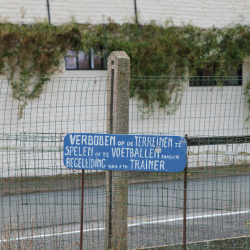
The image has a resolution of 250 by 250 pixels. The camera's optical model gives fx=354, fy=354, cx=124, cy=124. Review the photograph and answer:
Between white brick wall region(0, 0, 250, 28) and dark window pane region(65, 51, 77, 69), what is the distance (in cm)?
95

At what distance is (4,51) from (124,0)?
3.91m

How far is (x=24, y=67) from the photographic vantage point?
32.3 feet

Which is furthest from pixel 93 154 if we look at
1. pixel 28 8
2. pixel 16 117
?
pixel 28 8

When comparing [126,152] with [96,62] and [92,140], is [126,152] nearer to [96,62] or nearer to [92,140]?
[92,140]

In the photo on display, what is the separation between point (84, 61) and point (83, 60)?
0.04 meters

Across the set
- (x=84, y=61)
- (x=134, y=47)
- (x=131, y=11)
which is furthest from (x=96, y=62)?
(x=131, y=11)

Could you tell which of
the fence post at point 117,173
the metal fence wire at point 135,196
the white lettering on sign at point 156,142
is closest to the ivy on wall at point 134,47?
the metal fence wire at point 135,196

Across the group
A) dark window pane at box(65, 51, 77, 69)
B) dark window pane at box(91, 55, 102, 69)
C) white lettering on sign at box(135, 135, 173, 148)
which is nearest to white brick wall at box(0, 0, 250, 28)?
dark window pane at box(65, 51, 77, 69)

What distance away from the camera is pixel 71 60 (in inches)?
414

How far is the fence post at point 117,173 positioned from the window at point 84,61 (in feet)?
22.5

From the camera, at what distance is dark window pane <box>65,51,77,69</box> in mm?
10448

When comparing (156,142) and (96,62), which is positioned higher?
(96,62)

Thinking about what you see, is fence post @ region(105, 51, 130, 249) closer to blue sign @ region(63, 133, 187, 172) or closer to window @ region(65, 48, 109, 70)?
blue sign @ region(63, 133, 187, 172)

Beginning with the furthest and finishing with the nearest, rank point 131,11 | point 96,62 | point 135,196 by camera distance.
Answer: point 131,11
point 96,62
point 135,196
